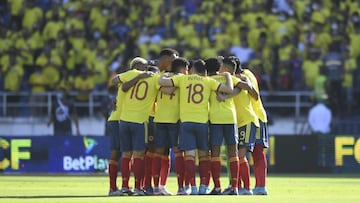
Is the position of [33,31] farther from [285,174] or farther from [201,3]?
[285,174]

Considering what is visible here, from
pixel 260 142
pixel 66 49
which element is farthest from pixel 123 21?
pixel 260 142

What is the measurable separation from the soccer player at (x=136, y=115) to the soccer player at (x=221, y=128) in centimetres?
107

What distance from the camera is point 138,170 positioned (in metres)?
20.4

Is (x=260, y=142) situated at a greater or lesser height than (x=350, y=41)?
lesser

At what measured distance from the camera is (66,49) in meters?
35.2

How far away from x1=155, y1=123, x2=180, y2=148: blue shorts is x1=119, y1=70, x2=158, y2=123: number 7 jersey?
0.99 ft

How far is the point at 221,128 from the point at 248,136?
57cm

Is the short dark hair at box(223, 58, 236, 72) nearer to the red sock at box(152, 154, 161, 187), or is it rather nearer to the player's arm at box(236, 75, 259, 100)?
the player's arm at box(236, 75, 259, 100)

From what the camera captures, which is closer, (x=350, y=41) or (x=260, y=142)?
(x=260, y=142)

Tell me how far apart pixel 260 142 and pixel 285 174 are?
1001cm

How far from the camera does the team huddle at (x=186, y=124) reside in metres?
20.1

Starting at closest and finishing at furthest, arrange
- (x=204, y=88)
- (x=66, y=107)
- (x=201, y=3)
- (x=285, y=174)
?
1. (x=204, y=88)
2. (x=285, y=174)
3. (x=66, y=107)
4. (x=201, y=3)

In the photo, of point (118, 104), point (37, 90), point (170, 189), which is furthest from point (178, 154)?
point (37, 90)

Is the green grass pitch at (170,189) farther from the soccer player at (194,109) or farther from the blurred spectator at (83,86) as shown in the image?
the blurred spectator at (83,86)
